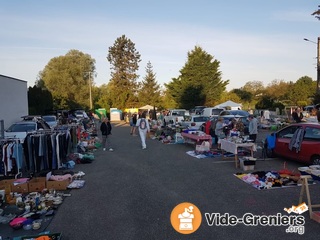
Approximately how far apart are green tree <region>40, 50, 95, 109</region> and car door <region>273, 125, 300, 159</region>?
40.6 meters

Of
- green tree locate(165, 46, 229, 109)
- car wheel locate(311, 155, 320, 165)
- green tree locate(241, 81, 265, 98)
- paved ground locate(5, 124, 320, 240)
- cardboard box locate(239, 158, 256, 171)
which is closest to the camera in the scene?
paved ground locate(5, 124, 320, 240)

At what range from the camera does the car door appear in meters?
11.1

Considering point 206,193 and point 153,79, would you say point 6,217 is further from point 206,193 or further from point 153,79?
point 153,79

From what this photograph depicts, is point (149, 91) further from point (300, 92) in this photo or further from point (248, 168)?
point (248, 168)

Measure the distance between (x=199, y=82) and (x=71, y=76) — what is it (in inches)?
868

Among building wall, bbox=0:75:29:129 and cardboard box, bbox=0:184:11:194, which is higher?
building wall, bbox=0:75:29:129

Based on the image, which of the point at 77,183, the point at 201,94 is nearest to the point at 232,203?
the point at 77,183

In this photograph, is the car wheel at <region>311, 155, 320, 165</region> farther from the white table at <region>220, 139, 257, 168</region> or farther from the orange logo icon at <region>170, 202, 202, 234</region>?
the orange logo icon at <region>170, 202, 202, 234</region>

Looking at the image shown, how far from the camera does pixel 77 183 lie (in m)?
8.62

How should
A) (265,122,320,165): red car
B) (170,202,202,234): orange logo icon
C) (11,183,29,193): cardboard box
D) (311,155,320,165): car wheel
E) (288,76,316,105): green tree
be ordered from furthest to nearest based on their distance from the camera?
(288,76,316,105): green tree, (265,122,320,165): red car, (311,155,320,165): car wheel, (11,183,29,193): cardboard box, (170,202,202,234): orange logo icon

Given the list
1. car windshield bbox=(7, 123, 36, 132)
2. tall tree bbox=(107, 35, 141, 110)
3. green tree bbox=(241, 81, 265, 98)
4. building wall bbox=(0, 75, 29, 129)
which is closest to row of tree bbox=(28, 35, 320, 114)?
tall tree bbox=(107, 35, 141, 110)

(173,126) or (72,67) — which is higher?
(72,67)

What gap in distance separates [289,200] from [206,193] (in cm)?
188

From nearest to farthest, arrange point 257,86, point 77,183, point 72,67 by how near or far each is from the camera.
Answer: point 77,183, point 72,67, point 257,86
